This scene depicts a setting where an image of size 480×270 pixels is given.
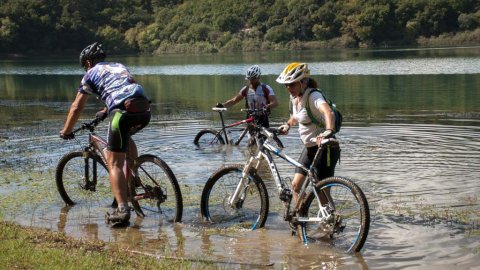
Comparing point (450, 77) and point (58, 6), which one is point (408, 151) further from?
point (58, 6)

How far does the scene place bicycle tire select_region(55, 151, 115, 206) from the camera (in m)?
9.82

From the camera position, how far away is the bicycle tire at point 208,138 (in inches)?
654

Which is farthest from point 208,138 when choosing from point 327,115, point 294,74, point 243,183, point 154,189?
point 327,115

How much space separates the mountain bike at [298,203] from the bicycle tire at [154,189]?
478 millimetres

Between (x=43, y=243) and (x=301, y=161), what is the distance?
3151 mm

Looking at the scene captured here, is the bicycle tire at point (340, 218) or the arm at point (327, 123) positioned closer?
the bicycle tire at point (340, 218)

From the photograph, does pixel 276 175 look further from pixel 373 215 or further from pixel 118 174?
pixel 118 174

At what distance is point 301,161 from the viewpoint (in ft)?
26.5

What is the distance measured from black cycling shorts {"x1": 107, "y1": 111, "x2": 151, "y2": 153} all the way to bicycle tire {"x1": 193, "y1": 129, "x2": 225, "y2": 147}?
8110 mm

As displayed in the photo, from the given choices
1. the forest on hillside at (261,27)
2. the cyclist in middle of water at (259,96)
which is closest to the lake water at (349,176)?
the cyclist in middle of water at (259,96)

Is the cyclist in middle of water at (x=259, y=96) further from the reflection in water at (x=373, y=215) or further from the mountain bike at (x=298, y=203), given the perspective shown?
the mountain bike at (x=298, y=203)

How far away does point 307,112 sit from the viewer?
25.6ft

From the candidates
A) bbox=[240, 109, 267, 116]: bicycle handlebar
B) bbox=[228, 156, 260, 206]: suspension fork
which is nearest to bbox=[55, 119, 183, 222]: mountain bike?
bbox=[228, 156, 260, 206]: suspension fork

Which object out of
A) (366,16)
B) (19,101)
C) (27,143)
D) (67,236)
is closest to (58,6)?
(366,16)
